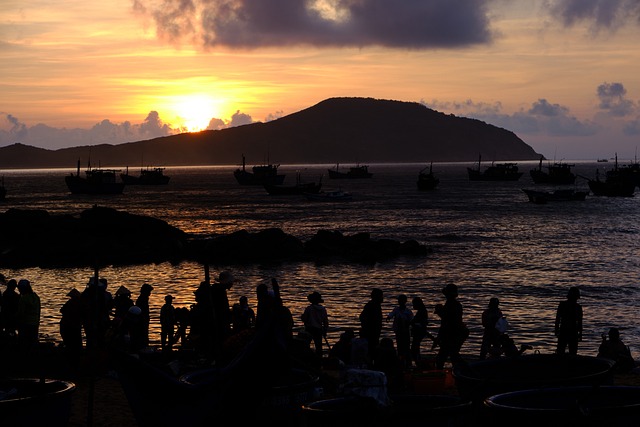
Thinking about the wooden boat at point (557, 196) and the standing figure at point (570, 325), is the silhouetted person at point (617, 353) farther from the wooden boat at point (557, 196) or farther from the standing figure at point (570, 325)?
the wooden boat at point (557, 196)


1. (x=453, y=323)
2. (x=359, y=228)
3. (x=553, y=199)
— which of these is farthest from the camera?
(x=553, y=199)

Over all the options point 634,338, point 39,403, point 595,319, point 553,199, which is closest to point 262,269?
point 595,319

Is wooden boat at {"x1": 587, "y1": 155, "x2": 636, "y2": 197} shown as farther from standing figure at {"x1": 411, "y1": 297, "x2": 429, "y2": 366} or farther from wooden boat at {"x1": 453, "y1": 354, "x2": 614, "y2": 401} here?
wooden boat at {"x1": 453, "y1": 354, "x2": 614, "y2": 401}

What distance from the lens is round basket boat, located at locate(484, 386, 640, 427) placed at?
31.4ft

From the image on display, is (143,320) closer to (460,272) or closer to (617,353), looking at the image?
(617,353)

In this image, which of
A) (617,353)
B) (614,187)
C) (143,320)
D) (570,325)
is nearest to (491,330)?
(570,325)

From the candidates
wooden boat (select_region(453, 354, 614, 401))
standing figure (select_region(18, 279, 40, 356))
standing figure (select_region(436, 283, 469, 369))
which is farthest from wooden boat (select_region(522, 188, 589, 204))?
wooden boat (select_region(453, 354, 614, 401))

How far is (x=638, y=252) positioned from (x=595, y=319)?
1153 inches

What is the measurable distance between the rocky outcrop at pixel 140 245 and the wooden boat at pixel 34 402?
36.5 meters

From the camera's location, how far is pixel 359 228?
78.8 m

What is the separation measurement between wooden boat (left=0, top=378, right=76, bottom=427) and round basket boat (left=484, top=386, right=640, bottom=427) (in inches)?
217

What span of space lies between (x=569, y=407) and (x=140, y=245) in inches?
1826

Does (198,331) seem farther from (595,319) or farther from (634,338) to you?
(595,319)

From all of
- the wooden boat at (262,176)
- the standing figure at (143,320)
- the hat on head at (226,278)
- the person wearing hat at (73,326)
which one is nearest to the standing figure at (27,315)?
the person wearing hat at (73,326)
